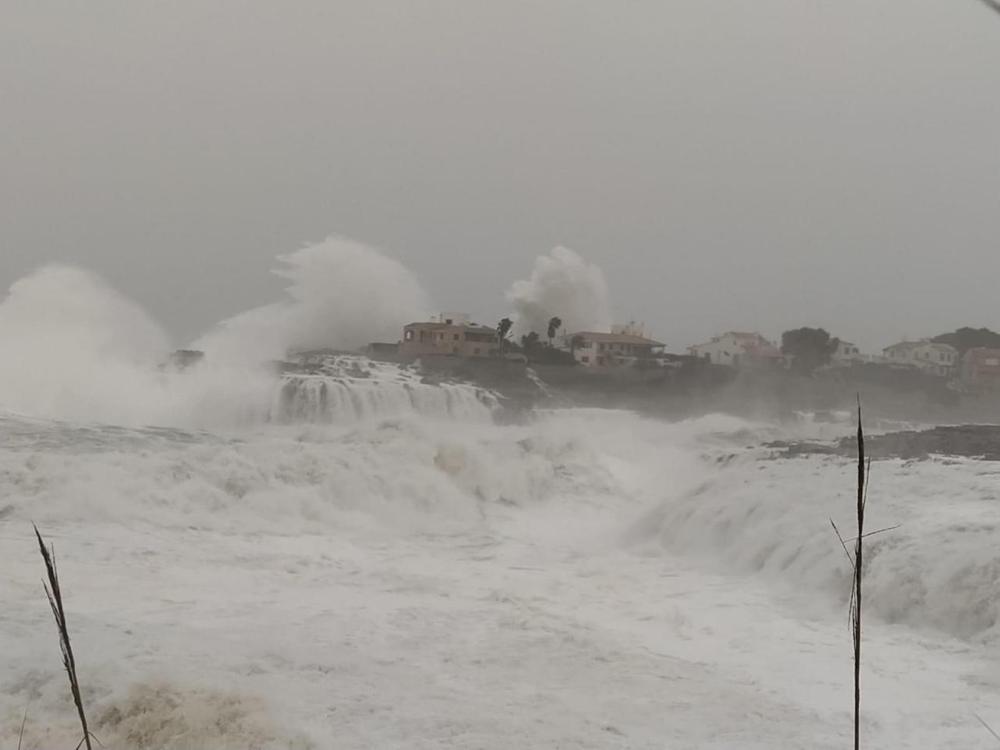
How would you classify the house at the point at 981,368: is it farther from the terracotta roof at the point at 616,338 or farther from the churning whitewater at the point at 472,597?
the churning whitewater at the point at 472,597

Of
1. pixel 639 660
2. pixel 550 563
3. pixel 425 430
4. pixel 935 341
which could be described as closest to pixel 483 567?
pixel 550 563

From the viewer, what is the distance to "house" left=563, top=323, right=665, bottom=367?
26.0 m

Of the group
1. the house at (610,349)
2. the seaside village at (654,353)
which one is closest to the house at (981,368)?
the seaside village at (654,353)

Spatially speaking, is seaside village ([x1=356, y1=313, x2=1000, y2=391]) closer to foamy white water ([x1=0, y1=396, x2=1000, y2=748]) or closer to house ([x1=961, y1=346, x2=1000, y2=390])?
house ([x1=961, y1=346, x2=1000, y2=390])

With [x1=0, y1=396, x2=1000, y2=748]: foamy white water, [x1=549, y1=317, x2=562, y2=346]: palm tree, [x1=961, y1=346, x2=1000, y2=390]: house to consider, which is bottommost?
[x1=0, y1=396, x2=1000, y2=748]: foamy white water

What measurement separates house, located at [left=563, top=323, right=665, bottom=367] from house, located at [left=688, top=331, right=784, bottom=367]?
1.54m

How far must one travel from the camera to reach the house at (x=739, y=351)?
2545 cm

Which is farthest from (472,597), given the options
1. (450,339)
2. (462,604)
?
(450,339)

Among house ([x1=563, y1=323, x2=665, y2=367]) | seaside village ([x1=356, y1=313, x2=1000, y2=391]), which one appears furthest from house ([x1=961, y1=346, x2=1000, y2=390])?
house ([x1=563, y1=323, x2=665, y2=367])

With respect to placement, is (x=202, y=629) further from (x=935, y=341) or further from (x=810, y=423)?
(x=935, y=341)

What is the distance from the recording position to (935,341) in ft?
80.7

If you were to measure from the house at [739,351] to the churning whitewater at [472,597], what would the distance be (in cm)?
1240

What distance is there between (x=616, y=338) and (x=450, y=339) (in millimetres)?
5367

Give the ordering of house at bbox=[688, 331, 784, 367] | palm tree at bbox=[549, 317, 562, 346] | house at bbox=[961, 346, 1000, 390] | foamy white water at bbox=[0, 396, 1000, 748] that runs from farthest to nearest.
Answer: palm tree at bbox=[549, 317, 562, 346] < house at bbox=[688, 331, 784, 367] < house at bbox=[961, 346, 1000, 390] < foamy white water at bbox=[0, 396, 1000, 748]
